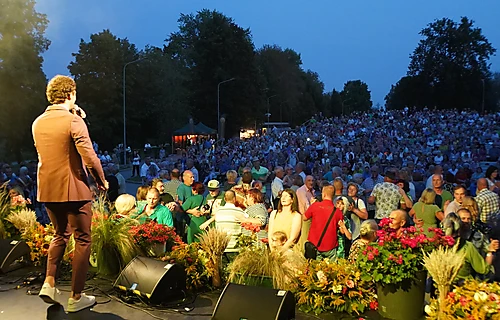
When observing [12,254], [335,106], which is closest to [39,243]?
[12,254]

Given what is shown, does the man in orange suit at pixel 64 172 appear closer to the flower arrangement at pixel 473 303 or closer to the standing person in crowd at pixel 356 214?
the flower arrangement at pixel 473 303

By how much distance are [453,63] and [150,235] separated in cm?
7291

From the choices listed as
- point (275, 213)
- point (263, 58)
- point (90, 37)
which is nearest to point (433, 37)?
point (263, 58)

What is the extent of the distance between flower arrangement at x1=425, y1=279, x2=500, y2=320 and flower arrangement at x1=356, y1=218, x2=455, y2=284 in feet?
1.72

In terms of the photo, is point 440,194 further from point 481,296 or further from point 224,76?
point 224,76

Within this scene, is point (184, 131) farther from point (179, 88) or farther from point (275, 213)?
point (275, 213)

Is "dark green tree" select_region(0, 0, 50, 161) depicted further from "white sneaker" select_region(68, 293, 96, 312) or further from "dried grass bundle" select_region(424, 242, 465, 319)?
"dried grass bundle" select_region(424, 242, 465, 319)

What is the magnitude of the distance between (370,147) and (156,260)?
63.8 feet

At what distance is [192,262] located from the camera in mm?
5023

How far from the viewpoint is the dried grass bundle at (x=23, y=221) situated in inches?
242

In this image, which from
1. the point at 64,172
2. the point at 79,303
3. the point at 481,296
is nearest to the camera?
the point at 481,296

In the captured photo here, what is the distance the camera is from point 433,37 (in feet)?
239

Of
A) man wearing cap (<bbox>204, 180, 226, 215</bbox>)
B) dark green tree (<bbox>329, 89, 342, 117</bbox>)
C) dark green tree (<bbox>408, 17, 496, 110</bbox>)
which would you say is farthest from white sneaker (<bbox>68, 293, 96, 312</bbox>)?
dark green tree (<bbox>329, 89, 342, 117</bbox>)

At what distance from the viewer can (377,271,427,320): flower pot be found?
4.16m
